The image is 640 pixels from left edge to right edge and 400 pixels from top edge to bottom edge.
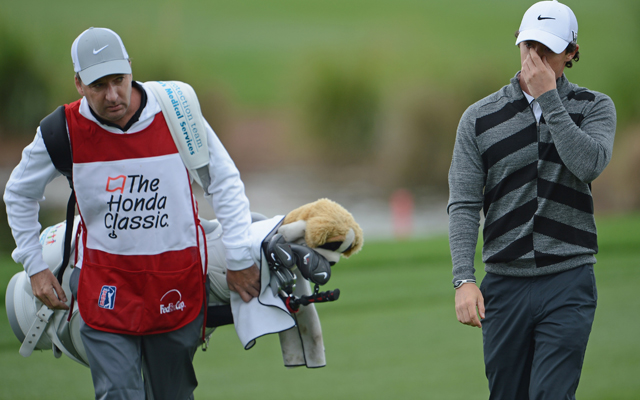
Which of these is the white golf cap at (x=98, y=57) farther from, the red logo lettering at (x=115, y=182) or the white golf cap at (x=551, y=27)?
the white golf cap at (x=551, y=27)

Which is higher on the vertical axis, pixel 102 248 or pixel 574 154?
pixel 574 154

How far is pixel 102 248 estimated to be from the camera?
3.02m

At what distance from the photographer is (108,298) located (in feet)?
→ 9.81

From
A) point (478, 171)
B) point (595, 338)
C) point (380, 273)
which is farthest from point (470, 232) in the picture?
point (380, 273)

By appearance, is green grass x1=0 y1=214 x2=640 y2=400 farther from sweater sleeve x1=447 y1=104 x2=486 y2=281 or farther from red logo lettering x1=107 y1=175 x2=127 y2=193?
red logo lettering x1=107 y1=175 x2=127 y2=193

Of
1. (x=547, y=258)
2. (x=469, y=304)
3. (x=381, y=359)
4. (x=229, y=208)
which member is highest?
(x=229, y=208)

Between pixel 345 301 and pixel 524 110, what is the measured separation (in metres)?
5.08

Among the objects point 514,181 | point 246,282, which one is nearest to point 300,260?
point 246,282

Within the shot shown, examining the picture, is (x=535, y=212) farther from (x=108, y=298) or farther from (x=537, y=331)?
(x=108, y=298)

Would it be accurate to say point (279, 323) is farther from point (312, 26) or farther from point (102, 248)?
point (312, 26)

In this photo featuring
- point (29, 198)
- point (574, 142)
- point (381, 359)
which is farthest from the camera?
point (381, 359)

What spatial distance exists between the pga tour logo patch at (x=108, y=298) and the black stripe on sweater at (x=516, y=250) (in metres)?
1.56

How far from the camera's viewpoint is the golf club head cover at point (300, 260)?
3139 millimetres

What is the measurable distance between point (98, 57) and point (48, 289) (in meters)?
1.02
